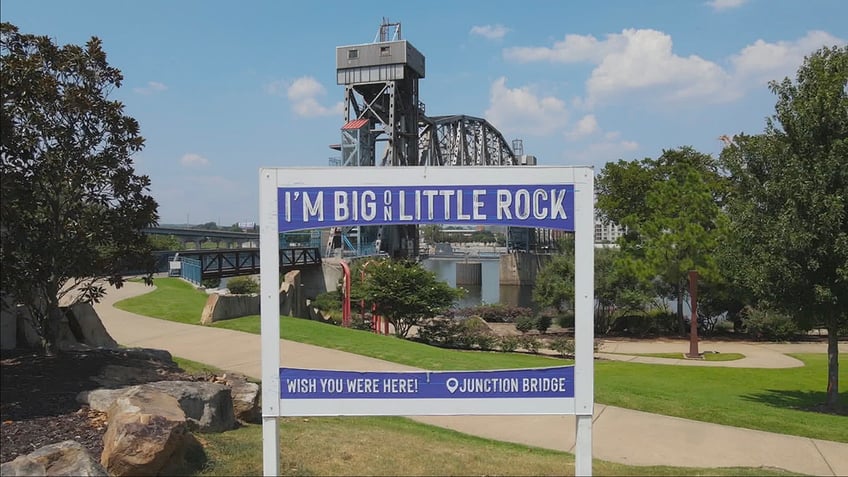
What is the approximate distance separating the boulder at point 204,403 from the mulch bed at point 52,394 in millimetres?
743

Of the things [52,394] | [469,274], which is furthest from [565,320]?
[469,274]

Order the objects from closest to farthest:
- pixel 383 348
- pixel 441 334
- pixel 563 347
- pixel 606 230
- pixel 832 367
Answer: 1. pixel 832 367
2. pixel 383 348
3. pixel 563 347
4. pixel 441 334
5. pixel 606 230

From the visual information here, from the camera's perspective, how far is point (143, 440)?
5238 mm

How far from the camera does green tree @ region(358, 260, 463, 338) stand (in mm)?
20516

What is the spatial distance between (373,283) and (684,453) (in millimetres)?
14516

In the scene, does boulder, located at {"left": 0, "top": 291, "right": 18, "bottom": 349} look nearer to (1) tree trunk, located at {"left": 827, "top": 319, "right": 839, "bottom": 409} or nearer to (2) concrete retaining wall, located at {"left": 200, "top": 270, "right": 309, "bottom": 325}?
(2) concrete retaining wall, located at {"left": 200, "top": 270, "right": 309, "bottom": 325}

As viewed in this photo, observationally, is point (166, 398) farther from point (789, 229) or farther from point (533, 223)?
point (789, 229)

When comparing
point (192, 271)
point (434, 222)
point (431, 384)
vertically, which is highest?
point (434, 222)

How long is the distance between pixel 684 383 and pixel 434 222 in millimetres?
10567

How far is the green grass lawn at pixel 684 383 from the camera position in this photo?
9477mm

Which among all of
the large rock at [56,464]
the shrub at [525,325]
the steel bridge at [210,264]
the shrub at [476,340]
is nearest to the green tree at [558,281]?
the shrub at [525,325]

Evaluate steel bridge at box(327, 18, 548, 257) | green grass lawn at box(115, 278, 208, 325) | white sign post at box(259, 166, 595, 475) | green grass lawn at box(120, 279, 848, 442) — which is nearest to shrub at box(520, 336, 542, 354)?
green grass lawn at box(120, 279, 848, 442)

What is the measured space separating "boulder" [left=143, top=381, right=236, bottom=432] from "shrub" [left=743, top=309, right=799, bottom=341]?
82.6ft

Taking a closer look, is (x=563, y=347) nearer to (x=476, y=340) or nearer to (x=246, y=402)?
(x=476, y=340)
